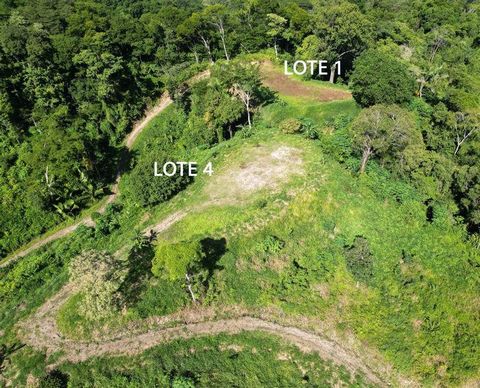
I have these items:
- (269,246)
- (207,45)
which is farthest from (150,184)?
(207,45)

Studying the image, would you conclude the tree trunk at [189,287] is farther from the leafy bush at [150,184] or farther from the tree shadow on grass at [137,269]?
the leafy bush at [150,184]

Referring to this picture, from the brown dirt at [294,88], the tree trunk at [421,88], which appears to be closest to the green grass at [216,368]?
the brown dirt at [294,88]

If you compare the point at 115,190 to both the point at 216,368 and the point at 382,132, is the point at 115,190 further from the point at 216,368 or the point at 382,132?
the point at 382,132

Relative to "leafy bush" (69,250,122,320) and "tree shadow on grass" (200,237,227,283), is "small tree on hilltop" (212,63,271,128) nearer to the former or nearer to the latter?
"tree shadow on grass" (200,237,227,283)

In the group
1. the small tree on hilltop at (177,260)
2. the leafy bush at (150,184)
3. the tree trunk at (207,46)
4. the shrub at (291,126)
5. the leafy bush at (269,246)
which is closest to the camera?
the small tree on hilltop at (177,260)

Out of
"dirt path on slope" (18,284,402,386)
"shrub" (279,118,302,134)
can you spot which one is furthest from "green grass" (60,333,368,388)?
"shrub" (279,118,302,134)
